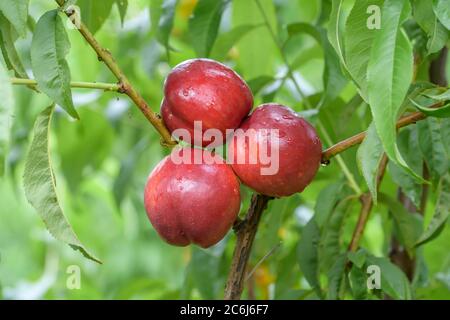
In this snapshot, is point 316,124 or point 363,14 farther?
point 316,124

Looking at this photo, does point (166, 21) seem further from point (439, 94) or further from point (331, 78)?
point (439, 94)

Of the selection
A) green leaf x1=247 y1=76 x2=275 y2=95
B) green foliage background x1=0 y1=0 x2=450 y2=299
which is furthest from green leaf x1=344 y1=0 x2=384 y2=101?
green leaf x1=247 y1=76 x2=275 y2=95

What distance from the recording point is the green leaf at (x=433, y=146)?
113 centimetres

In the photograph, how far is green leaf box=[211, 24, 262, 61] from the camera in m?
1.46

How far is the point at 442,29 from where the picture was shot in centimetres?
90

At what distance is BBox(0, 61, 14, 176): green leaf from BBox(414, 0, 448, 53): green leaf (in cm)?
43

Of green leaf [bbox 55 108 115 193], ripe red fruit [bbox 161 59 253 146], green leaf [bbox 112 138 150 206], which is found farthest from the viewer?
green leaf [bbox 55 108 115 193]

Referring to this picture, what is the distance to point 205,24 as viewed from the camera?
4.28 ft

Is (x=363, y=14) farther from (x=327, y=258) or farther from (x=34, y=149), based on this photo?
(x=327, y=258)

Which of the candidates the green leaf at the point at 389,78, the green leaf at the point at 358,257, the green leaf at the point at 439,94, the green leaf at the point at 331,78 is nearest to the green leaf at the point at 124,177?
the green leaf at the point at 331,78

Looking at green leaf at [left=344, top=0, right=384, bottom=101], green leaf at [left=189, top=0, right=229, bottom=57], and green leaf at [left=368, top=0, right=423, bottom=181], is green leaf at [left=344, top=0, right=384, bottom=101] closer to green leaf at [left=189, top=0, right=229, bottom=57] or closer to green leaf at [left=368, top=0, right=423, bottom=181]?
green leaf at [left=368, top=0, right=423, bottom=181]

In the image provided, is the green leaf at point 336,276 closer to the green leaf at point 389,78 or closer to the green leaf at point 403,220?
the green leaf at point 403,220

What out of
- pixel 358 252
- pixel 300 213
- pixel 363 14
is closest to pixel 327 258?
pixel 358 252
